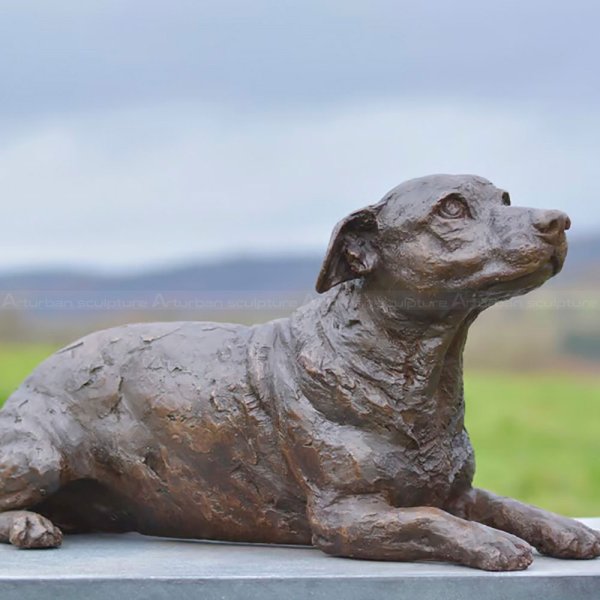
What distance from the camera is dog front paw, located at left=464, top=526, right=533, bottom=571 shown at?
13.7 ft

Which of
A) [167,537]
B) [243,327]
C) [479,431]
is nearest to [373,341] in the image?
[243,327]

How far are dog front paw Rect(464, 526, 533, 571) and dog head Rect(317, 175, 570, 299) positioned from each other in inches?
30.8

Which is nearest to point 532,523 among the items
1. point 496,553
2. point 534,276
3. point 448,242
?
point 496,553

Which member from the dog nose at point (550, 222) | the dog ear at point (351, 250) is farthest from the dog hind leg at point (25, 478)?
the dog nose at point (550, 222)

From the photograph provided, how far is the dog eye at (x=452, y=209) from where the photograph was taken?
441 centimetres

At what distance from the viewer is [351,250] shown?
4.57 m

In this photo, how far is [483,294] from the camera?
4359 mm

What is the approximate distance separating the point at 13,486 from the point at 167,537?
615 mm

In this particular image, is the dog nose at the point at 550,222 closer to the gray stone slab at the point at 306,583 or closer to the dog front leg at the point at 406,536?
the dog front leg at the point at 406,536

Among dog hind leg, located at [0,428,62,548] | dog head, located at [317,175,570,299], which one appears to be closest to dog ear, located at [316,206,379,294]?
dog head, located at [317,175,570,299]

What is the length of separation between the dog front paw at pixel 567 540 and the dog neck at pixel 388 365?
1.64 ft

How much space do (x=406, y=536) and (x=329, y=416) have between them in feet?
1.58

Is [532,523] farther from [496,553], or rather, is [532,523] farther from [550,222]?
[550,222]

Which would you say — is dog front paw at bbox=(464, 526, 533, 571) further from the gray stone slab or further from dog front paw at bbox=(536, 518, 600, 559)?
dog front paw at bbox=(536, 518, 600, 559)
